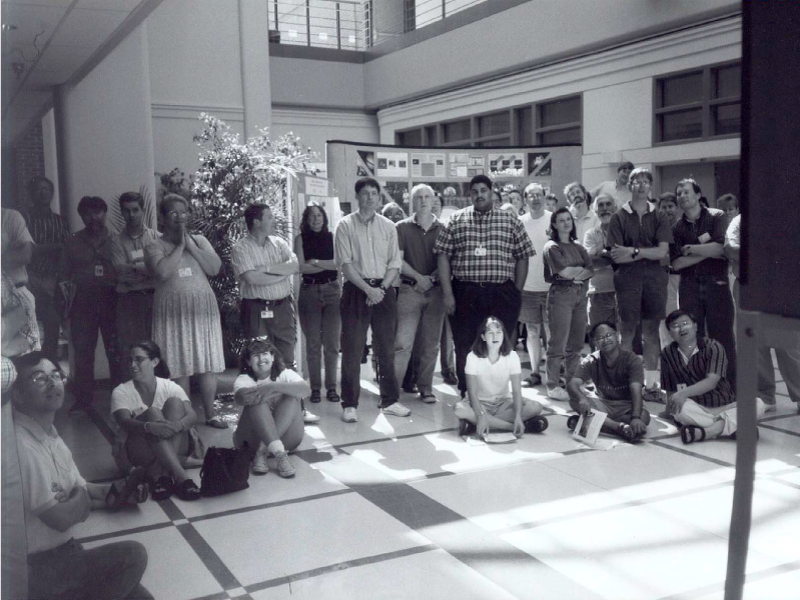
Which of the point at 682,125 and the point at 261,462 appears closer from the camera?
the point at 261,462

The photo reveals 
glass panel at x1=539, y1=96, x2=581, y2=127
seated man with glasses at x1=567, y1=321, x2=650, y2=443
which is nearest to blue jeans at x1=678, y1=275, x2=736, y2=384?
seated man with glasses at x1=567, y1=321, x2=650, y2=443

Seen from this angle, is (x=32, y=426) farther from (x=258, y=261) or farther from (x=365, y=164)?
(x=365, y=164)

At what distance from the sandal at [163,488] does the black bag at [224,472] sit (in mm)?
140

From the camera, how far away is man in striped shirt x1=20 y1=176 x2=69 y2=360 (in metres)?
4.88

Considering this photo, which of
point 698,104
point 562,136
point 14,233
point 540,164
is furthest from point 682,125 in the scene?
point 14,233

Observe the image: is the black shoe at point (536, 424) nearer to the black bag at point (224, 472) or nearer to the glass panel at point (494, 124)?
the black bag at point (224, 472)

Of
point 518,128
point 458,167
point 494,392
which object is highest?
point 518,128

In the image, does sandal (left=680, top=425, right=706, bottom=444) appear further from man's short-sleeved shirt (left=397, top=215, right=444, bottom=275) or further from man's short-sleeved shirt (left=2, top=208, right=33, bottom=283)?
man's short-sleeved shirt (left=2, top=208, right=33, bottom=283)

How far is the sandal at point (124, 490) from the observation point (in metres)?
3.39

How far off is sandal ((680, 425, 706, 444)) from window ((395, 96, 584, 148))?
18.8 ft

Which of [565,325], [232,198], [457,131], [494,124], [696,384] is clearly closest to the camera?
[696,384]

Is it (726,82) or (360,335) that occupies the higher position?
(726,82)

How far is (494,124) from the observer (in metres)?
12.5

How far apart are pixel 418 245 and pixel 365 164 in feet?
12.5
